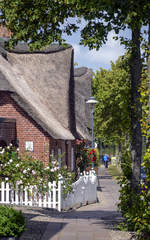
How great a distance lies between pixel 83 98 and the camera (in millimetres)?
43312

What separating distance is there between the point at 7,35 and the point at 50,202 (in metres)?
16.8

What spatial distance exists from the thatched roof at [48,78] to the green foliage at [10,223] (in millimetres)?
15691

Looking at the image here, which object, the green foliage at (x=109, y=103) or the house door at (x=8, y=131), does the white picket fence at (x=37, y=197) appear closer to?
the house door at (x=8, y=131)

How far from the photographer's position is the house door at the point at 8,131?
2227cm

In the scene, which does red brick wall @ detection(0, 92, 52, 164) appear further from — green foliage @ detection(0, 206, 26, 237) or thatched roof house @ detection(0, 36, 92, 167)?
green foliage @ detection(0, 206, 26, 237)

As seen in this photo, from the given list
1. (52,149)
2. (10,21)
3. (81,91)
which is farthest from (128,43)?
(81,91)

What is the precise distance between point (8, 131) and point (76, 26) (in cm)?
1029

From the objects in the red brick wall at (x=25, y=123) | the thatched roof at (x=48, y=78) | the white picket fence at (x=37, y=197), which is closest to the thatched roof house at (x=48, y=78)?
the thatched roof at (x=48, y=78)

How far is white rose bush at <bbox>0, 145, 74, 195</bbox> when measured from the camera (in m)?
19.3

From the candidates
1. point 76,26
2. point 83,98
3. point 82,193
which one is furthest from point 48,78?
point 76,26

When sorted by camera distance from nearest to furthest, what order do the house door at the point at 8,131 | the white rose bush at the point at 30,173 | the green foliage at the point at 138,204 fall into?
1. the green foliage at the point at 138,204
2. the white rose bush at the point at 30,173
3. the house door at the point at 8,131

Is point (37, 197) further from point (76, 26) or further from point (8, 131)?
point (76, 26)

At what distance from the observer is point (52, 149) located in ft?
79.4

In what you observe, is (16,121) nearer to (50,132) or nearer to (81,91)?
(50,132)
